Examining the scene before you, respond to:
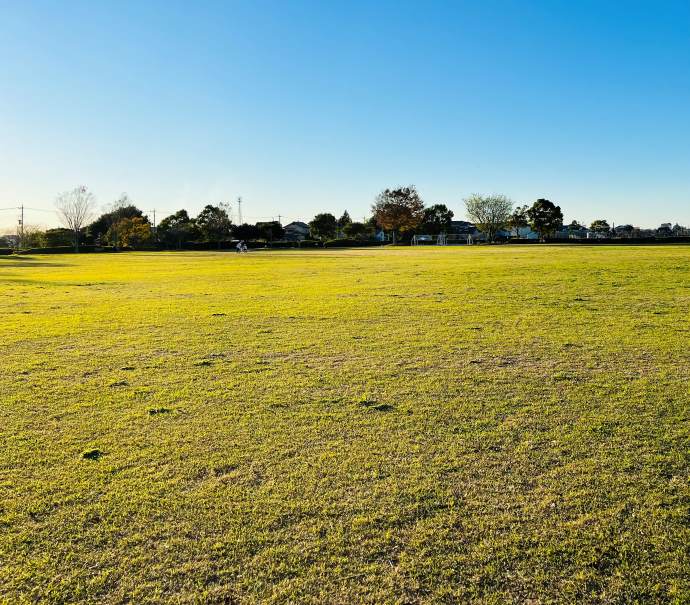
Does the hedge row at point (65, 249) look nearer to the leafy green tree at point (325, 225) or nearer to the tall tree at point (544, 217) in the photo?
the leafy green tree at point (325, 225)

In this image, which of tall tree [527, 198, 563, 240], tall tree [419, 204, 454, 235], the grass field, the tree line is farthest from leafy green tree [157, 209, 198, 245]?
the grass field

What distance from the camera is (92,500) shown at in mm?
3211

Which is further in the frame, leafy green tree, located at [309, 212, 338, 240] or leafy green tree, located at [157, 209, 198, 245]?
leafy green tree, located at [309, 212, 338, 240]

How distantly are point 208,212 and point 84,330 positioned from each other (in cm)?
8855

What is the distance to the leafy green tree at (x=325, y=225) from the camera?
103750 mm

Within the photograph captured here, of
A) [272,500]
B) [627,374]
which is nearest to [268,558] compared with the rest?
[272,500]

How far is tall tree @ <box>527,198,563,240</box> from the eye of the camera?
97.4 meters

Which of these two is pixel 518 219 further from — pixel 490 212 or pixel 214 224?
pixel 214 224

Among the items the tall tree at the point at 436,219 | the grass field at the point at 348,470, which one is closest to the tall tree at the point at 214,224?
the tall tree at the point at 436,219

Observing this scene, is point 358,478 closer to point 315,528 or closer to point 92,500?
point 315,528

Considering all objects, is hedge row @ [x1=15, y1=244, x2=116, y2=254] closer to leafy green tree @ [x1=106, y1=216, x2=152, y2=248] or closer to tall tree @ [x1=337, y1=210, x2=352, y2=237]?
leafy green tree @ [x1=106, y1=216, x2=152, y2=248]

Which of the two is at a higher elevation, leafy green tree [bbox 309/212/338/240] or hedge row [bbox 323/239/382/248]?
leafy green tree [bbox 309/212/338/240]

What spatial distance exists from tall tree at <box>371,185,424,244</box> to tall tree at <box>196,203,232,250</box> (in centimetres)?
2648

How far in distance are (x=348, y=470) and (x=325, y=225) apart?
102m
